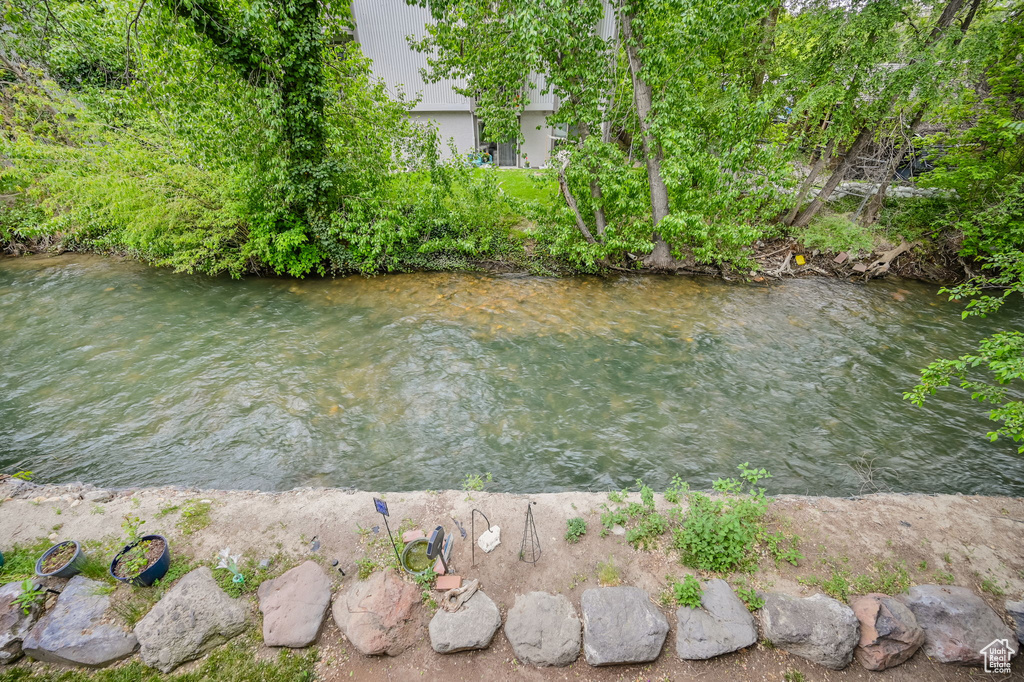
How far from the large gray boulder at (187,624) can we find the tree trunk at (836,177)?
1439 cm

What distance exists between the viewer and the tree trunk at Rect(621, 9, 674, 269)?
28.8ft

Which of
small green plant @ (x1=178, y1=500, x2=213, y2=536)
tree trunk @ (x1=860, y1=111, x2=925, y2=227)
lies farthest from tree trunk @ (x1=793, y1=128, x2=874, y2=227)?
small green plant @ (x1=178, y1=500, x2=213, y2=536)

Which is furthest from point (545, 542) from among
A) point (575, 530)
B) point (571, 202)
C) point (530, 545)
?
point (571, 202)

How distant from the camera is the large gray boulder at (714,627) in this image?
312 cm

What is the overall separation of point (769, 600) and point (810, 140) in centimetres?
1207

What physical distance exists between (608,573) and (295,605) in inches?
100

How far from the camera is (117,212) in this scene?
947cm

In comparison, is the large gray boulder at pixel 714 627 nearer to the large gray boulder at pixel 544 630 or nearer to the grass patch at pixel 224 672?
the large gray boulder at pixel 544 630

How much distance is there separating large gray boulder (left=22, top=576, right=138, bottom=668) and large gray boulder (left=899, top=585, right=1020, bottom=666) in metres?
5.93

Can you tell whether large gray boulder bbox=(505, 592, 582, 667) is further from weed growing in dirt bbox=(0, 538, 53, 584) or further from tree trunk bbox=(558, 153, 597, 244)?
tree trunk bbox=(558, 153, 597, 244)

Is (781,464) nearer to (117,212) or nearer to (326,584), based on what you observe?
(326,584)

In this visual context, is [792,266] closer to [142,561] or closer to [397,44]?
[142,561]

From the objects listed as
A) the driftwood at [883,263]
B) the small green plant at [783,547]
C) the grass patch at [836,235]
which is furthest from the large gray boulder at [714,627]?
the driftwood at [883,263]

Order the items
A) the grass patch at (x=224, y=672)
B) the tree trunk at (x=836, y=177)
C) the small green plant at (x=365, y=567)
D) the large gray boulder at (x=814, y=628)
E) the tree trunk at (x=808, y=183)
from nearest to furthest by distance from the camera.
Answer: the grass patch at (x=224, y=672) < the large gray boulder at (x=814, y=628) < the small green plant at (x=365, y=567) < the tree trunk at (x=836, y=177) < the tree trunk at (x=808, y=183)
